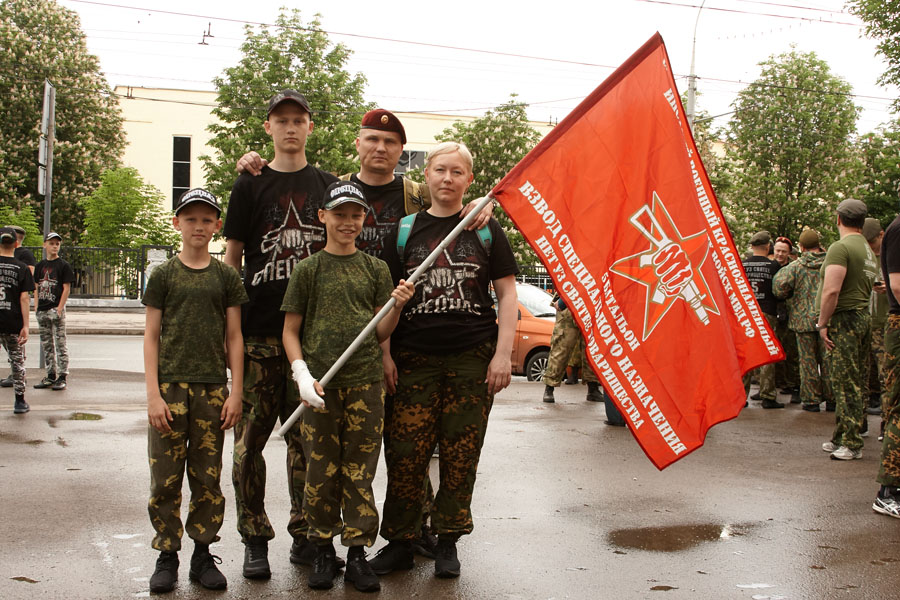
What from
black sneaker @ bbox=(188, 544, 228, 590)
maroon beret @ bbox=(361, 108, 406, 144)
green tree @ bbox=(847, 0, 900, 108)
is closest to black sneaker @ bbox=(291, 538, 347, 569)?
black sneaker @ bbox=(188, 544, 228, 590)

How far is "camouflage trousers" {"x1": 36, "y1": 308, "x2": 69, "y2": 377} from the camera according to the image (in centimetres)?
1121

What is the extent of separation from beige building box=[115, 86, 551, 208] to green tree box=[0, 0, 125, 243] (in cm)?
603

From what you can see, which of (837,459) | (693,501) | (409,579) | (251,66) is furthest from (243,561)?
(251,66)

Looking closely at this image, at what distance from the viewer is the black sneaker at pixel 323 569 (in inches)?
163

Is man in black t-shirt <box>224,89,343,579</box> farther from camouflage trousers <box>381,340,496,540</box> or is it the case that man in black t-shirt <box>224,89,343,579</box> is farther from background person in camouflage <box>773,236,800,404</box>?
background person in camouflage <box>773,236,800,404</box>

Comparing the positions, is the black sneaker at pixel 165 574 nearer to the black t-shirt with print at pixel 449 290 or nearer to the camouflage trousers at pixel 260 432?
the camouflage trousers at pixel 260 432

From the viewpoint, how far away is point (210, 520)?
4.21 m

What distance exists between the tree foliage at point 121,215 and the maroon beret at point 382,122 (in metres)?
28.1

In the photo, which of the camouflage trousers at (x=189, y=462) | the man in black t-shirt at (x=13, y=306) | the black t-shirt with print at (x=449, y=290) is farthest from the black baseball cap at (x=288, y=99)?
the man in black t-shirt at (x=13, y=306)

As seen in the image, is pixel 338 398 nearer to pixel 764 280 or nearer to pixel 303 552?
pixel 303 552

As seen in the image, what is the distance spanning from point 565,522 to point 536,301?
9046 millimetres

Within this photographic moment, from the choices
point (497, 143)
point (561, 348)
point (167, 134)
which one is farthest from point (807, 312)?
point (167, 134)

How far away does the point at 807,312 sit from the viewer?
34.7ft

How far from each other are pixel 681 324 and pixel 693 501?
8.18 ft
